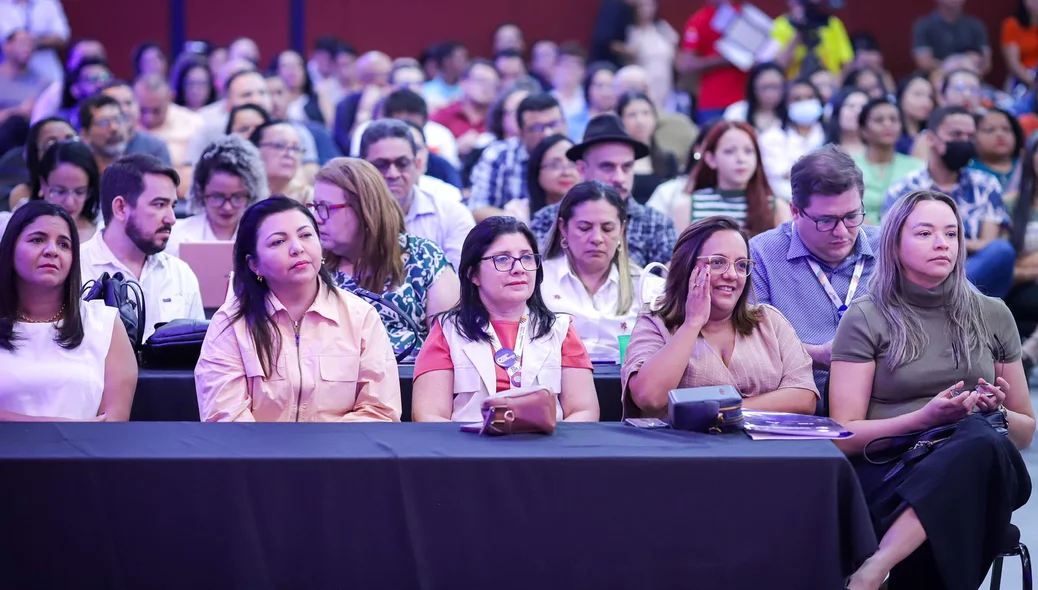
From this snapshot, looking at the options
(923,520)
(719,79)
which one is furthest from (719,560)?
(719,79)

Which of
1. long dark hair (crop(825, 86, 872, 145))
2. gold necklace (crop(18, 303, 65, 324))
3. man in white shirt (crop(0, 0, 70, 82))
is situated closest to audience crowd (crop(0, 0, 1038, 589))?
gold necklace (crop(18, 303, 65, 324))

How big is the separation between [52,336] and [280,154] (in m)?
2.25

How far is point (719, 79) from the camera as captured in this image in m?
8.76

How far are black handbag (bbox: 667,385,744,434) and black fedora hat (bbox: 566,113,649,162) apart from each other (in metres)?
2.23

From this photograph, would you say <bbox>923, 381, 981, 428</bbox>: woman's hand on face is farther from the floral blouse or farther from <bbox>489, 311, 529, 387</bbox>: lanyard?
the floral blouse

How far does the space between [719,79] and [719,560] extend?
682cm

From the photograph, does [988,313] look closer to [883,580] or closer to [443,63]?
[883,580]

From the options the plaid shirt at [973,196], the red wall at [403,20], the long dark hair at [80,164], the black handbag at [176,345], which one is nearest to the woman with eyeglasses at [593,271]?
the black handbag at [176,345]

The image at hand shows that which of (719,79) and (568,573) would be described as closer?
(568,573)

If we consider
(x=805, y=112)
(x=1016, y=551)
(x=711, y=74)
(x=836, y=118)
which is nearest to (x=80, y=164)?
(x=1016, y=551)

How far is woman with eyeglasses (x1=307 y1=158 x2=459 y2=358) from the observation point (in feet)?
11.7

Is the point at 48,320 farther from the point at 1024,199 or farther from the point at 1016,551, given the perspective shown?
the point at 1024,199

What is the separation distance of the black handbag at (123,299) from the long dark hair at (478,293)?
3.09 ft

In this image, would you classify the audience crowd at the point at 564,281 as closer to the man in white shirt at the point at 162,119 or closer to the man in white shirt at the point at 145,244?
the man in white shirt at the point at 145,244
